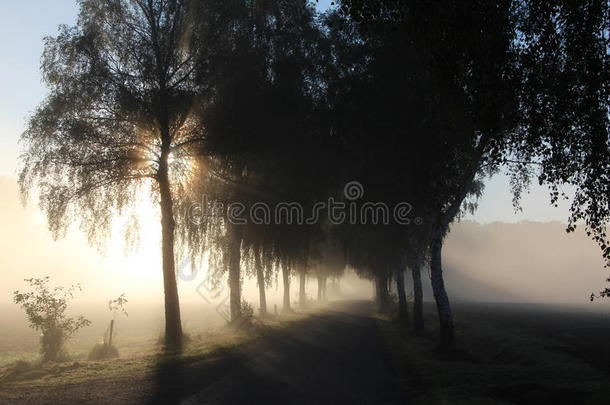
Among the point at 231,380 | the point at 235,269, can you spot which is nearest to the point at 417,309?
the point at 235,269

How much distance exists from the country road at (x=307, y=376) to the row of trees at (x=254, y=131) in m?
4.73

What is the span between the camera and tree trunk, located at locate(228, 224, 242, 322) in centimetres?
2953

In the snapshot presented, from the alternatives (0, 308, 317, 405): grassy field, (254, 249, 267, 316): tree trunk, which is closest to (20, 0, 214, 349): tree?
(0, 308, 317, 405): grassy field

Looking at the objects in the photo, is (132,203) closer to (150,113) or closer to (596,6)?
(150,113)

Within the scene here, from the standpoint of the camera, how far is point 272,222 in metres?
28.6

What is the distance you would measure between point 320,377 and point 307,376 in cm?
36


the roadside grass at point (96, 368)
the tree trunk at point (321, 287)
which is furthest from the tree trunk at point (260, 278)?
the tree trunk at point (321, 287)

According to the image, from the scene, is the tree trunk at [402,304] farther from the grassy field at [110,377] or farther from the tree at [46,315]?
the tree at [46,315]

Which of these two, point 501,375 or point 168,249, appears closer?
point 501,375

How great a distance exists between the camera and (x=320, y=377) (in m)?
14.5

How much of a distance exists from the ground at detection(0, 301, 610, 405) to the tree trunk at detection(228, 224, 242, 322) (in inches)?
278

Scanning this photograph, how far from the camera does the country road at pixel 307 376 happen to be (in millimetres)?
11625

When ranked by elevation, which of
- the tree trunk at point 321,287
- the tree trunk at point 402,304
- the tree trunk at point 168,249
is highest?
the tree trunk at point 168,249

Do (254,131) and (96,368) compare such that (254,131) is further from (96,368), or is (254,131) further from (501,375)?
(501,375)
